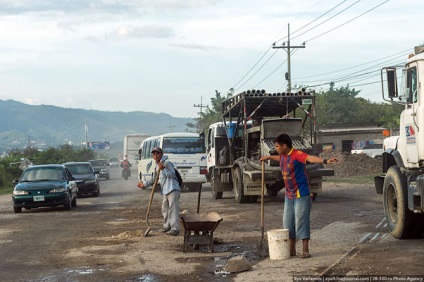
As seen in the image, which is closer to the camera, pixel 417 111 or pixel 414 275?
pixel 414 275

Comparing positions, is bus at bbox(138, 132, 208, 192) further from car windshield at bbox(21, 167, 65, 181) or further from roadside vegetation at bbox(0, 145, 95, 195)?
roadside vegetation at bbox(0, 145, 95, 195)

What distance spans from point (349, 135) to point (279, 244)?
6111 centimetres

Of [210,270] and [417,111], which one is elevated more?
[417,111]

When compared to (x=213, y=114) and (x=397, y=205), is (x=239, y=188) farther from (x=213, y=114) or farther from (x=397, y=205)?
(x=213, y=114)

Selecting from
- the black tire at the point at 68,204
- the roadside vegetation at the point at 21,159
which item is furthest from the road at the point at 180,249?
the roadside vegetation at the point at 21,159

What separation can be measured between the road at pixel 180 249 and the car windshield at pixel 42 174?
316cm

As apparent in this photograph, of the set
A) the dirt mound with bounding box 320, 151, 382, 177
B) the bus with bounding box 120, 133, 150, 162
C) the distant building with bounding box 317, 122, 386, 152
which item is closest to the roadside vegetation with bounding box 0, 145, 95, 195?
the bus with bounding box 120, 133, 150, 162

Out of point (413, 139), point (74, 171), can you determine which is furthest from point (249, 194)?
point (74, 171)

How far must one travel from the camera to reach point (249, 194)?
912 inches

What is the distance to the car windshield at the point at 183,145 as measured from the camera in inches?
1273

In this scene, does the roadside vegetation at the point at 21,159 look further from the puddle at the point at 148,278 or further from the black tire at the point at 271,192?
the puddle at the point at 148,278

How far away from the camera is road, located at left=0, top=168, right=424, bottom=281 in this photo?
1058cm

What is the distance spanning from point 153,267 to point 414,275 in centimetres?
394

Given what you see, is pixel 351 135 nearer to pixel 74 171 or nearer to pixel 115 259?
pixel 74 171
